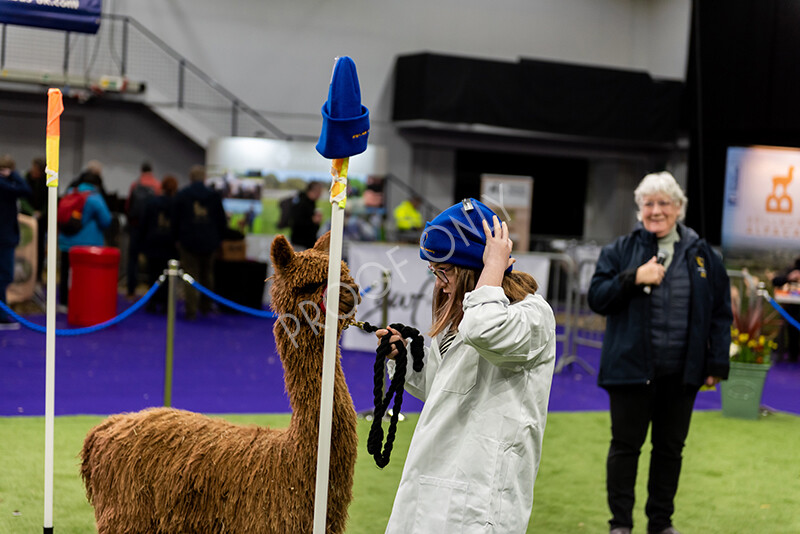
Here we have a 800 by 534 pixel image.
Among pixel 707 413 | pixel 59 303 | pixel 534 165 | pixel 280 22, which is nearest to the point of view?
pixel 707 413

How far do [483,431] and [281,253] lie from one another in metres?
0.85

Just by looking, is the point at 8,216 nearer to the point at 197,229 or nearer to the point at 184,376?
the point at 197,229

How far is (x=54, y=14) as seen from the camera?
7727 millimetres

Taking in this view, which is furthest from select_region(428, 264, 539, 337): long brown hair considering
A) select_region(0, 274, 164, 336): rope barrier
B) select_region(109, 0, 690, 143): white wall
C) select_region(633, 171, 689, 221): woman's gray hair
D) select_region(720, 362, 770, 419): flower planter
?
select_region(109, 0, 690, 143): white wall

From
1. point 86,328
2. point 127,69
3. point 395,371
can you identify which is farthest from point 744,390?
point 127,69

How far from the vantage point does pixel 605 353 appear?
4133mm

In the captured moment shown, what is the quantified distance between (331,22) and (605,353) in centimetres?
1389

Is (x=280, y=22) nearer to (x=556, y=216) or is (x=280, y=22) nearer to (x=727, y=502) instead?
(x=556, y=216)

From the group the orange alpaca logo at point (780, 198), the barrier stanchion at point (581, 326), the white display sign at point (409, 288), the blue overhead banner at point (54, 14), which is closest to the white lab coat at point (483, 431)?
the barrier stanchion at point (581, 326)

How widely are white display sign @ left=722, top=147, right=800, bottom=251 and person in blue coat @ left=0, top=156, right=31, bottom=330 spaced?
34.9ft

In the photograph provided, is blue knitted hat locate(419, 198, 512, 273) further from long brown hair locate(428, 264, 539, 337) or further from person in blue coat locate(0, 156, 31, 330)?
person in blue coat locate(0, 156, 31, 330)

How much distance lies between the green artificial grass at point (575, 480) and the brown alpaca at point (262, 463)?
1559mm

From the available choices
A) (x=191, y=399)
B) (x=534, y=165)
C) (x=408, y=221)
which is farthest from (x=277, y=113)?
(x=191, y=399)

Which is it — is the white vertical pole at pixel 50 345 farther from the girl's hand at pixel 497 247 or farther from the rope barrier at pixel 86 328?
the girl's hand at pixel 497 247
